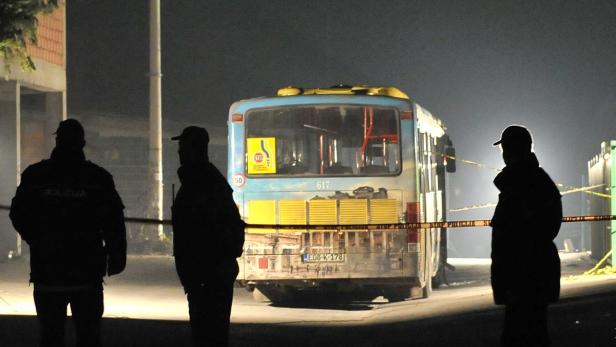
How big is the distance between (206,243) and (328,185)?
9430mm

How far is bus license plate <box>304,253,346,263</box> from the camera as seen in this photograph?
1733cm

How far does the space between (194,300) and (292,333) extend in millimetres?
5019

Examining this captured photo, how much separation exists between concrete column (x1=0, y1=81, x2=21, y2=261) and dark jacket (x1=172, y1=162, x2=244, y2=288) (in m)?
19.1

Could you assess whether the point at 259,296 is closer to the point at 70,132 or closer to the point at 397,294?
the point at 397,294

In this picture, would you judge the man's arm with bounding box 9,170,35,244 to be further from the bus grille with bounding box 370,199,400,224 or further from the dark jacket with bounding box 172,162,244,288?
the bus grille with bounding box 370,199,400,224

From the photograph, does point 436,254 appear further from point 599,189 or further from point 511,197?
point 511,197

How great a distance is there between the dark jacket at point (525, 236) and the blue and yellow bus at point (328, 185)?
9599 millimetres

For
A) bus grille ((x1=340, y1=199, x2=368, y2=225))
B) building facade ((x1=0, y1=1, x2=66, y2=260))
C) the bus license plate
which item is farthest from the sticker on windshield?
building facade ((x1=0, y1=1, x2=66, y2=260))

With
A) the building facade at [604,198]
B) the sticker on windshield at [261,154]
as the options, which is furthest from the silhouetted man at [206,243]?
the building facade at [604,198]

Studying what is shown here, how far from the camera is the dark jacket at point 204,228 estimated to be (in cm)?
800

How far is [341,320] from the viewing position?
50.7ft

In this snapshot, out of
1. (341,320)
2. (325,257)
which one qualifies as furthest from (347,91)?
(341,320)

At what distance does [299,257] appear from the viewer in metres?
17.4

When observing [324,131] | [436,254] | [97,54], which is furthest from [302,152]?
[97,54]
